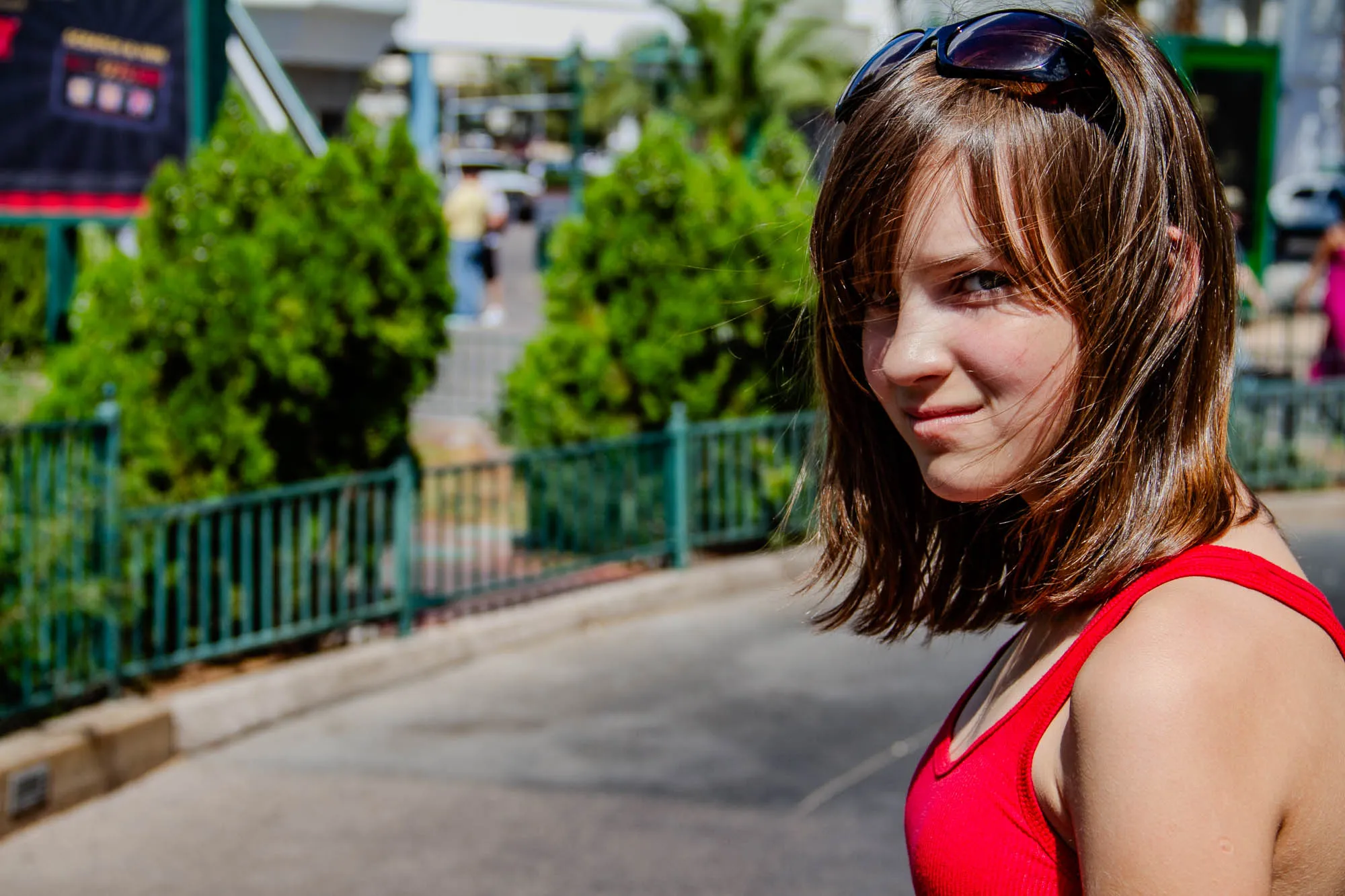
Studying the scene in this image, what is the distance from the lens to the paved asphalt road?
462 cm

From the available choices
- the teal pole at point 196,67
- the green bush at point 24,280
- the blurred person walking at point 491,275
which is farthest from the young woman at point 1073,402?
the blurred person walking at point 491,275

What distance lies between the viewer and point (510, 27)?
19.8 meters

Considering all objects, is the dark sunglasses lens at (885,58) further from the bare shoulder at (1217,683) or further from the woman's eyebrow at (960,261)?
the bare shoulder at (1217,683)

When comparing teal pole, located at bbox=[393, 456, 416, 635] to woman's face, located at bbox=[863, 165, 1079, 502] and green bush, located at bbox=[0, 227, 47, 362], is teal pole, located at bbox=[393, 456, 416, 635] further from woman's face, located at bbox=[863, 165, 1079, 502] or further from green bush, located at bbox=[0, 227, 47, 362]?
green bush, located at bbox=[0, 227, 47, 362]

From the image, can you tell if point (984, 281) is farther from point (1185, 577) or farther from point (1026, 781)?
point (1026, 781)

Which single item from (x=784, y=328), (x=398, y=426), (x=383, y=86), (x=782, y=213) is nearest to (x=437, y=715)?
(x=398, y=426)

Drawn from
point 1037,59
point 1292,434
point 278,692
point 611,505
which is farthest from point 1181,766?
point 1292,434

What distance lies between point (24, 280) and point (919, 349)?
14787 millimetres

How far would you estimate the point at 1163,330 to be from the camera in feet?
4.24

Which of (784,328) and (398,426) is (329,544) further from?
(784,328)

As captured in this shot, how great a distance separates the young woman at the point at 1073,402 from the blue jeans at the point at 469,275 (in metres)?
16.2

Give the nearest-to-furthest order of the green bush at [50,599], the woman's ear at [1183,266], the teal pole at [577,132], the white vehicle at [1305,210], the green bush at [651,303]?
the woman's ear at [1183,266] → the green bush at [50,599] → the green bush at [651,303] → the teal pole at [577,132] → the white vehicle at [1305,210]

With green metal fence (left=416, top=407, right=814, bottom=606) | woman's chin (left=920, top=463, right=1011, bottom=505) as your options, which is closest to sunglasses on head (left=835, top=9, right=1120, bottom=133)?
woman's chin (left=920, top=463, right=1011, bottom=505)

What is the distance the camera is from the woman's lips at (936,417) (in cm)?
130
